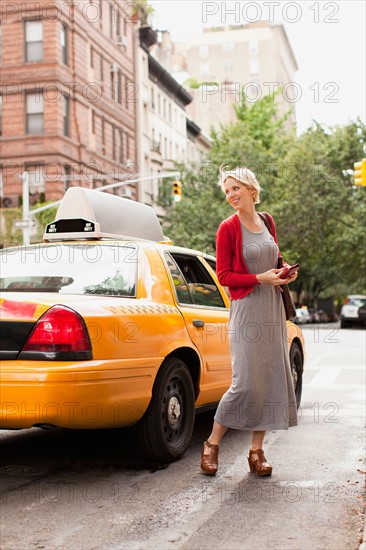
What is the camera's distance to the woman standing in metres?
5.42

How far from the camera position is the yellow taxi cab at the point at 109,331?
503 cm

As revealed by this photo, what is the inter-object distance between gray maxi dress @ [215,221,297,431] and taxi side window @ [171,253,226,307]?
50.5 inches

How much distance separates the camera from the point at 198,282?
706cm

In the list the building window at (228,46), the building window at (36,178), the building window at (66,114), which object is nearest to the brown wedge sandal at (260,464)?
the building window at (36,178)

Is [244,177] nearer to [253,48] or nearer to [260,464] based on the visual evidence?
[260,464]

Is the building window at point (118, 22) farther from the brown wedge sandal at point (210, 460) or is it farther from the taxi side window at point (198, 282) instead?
the brown wedge sandal at point (210, 460)

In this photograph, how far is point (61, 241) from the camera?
667cm

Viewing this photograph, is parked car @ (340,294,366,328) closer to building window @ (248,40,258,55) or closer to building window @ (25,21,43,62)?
building window @ (25,21,43,62)

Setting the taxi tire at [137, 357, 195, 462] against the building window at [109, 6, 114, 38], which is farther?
the building window at [109, 6, 114, 38]

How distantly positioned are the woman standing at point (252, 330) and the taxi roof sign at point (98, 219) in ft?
4.99

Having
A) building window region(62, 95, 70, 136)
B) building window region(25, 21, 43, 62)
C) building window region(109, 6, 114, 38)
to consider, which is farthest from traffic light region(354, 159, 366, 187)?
building window region(109, 6, 114, 38)

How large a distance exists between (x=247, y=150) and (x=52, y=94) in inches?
437

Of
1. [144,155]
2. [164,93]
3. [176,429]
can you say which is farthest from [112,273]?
[164,93]

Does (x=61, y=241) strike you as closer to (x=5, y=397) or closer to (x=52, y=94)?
(x=5, y=397)
